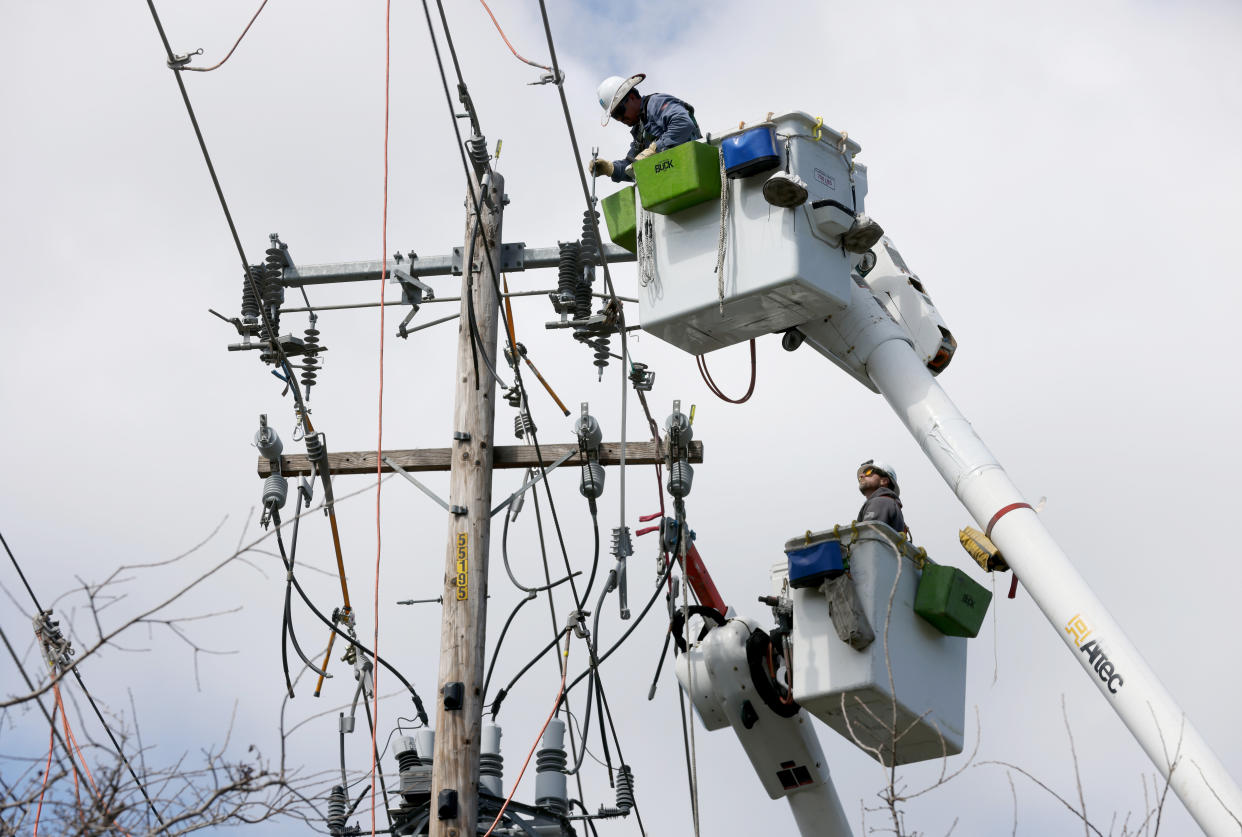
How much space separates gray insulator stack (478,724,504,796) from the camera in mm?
9688

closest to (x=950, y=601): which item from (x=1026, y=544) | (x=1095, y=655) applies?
(x=1026, y=544)

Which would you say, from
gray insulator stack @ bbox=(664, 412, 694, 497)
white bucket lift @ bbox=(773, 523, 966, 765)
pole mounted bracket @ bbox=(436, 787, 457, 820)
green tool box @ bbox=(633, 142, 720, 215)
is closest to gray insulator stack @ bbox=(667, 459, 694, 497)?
gray insulator stack @ bbox=(664, 412, 694, 497)

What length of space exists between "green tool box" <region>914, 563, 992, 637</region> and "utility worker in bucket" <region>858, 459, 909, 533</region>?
328 mm

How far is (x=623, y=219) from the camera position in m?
10.0

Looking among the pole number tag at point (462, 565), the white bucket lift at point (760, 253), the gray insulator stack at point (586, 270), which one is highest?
the gray insulator stack at point (586, 270)

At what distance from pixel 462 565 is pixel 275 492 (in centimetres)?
154

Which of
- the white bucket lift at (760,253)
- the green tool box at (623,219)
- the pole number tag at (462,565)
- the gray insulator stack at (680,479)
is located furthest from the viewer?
the gray insulator stack at (680,479)

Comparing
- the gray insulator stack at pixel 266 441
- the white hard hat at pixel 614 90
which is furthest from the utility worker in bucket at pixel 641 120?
the gray insulator stack at pixel 266 441

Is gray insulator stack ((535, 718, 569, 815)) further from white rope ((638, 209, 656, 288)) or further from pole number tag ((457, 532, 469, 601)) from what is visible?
white rope ((638, 209, 656, 288))

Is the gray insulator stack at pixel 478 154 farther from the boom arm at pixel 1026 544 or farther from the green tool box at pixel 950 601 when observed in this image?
the green tool box at pixel 950 601

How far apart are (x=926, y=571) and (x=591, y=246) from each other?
2977 millimetres

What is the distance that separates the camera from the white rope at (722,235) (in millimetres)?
9336

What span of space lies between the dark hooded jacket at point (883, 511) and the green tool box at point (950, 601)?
30 centimetres

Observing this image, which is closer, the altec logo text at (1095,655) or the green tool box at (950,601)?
the altec logo text at (1095,655)
